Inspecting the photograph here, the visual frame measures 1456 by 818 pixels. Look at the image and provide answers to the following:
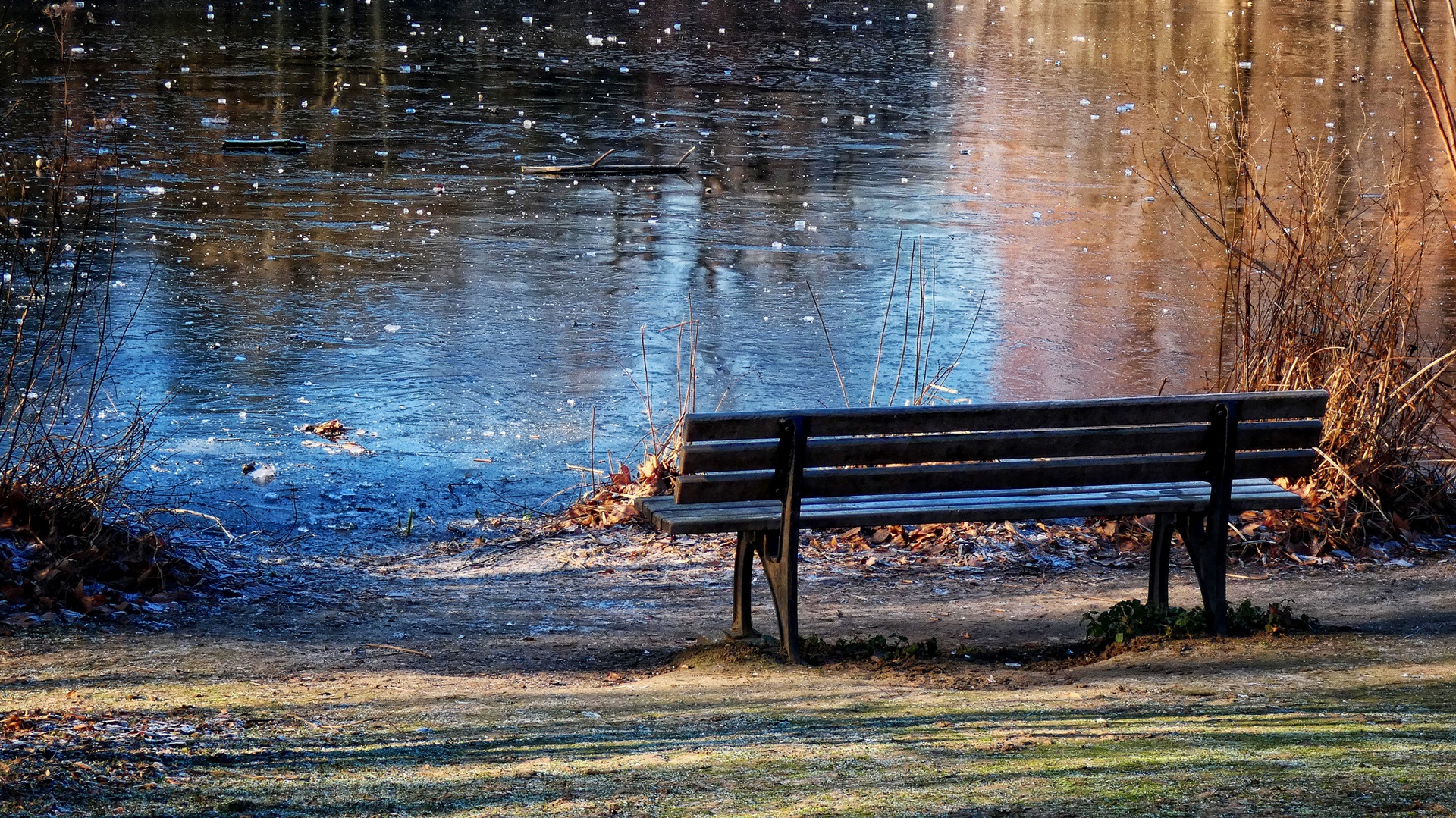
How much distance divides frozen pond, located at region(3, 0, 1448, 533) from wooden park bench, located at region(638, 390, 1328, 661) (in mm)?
2803

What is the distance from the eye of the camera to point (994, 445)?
4934 millimetres

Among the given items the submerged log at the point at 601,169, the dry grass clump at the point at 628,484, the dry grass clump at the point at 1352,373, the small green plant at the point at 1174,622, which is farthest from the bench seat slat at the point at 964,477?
the submerged log at the point at 601,169

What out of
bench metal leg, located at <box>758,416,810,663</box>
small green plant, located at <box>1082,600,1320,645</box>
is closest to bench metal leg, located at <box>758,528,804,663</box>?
bench metal leg, located at <box>758,416,810,663</box>

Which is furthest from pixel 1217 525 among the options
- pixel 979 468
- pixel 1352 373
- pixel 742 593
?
pixel 1352 373

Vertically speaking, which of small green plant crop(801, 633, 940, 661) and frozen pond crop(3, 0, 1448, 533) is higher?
frozen pond crop(3, 0, 1448, 533)

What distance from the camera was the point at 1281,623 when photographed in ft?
17.3

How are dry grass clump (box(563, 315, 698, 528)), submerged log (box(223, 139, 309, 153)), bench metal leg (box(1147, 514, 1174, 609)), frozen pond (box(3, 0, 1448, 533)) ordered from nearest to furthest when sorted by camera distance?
bench metal leg (box(1147, 514, 1174, 609)) → dry grass clump (box(563, 315, 698, 528)) → frozen pond (box(3, 0, 1448, 533)) → submerged log (box(223, 139, 309, 153))

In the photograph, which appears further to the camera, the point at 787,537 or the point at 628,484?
the point at 628,484

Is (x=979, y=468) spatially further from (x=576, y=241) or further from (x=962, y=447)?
(x=576, y=241)

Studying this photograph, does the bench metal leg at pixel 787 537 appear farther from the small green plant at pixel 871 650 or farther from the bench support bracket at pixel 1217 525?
the bench support bracket at pixel 1217 525

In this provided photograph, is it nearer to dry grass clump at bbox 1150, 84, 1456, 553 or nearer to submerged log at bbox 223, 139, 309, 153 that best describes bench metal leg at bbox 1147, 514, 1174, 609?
dry grass clump at bbox 1150, 84, 1456, 553

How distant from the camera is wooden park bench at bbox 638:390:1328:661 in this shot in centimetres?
484

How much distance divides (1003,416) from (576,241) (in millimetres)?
8182

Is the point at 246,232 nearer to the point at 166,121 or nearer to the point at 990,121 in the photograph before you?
the point at 166,121
